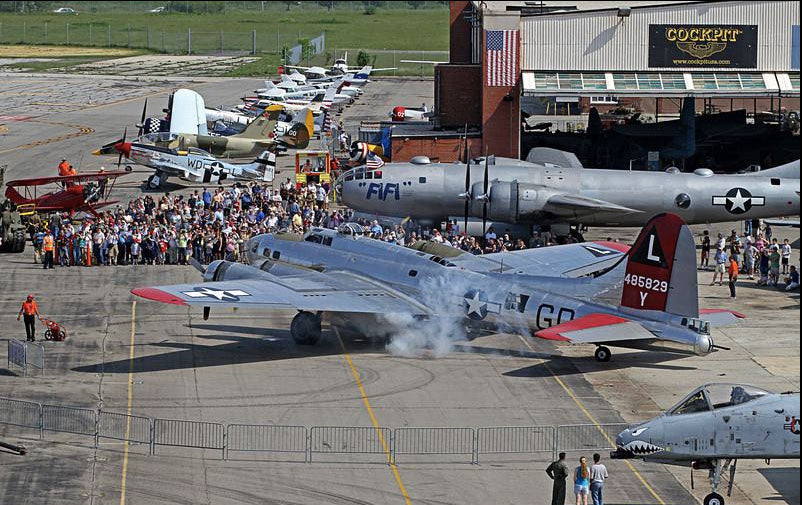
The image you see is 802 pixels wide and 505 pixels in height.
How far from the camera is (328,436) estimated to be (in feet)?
94.7

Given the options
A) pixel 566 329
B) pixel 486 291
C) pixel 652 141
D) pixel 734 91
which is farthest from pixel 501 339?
pixel 652 141

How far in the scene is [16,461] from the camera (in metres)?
26.7

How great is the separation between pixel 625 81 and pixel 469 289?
29999mm

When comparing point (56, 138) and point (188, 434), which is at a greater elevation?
point (56, 138)

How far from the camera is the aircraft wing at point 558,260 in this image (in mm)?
40156

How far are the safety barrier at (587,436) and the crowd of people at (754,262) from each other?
635 inches

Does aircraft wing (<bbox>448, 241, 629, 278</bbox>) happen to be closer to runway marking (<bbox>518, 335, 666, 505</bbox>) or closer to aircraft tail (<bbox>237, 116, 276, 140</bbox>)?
runway marking (<bbox>518, 335, 666, 505</bbox>)

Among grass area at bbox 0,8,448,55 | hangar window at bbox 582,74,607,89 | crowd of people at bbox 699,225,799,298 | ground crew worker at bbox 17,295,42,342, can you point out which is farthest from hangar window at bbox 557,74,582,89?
grass area at bbox 0,8,448,55

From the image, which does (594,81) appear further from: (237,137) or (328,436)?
(328,436)

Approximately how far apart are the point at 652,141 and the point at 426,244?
34062 millimetres

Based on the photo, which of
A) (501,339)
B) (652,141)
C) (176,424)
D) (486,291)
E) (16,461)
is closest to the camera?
(16,461)

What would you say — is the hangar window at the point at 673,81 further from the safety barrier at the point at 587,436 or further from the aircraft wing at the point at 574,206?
the safety barrier at the point at 587,436

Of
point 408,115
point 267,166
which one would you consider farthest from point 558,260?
point 408,115

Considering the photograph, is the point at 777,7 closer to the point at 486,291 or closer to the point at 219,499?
the point at 486,291
